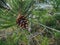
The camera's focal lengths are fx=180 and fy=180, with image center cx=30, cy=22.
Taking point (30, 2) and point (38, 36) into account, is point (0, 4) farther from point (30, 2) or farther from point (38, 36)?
point (38, 36)

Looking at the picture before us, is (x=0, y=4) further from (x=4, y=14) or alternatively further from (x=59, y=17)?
(x=59, y=17)

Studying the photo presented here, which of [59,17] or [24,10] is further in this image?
[59,17]

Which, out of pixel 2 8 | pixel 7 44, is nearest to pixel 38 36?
pixel 7 44

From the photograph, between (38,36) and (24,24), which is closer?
(24,24)

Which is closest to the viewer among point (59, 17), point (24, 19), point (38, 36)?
point (24, 19)

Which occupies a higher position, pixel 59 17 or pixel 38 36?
pixel 59 17

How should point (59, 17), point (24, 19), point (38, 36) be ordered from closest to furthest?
1. point (24, 19)
2. point (59, 17)
3. point (38, 36)

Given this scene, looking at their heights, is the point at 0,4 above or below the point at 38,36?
above

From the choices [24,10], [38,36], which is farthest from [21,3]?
[38,36]
